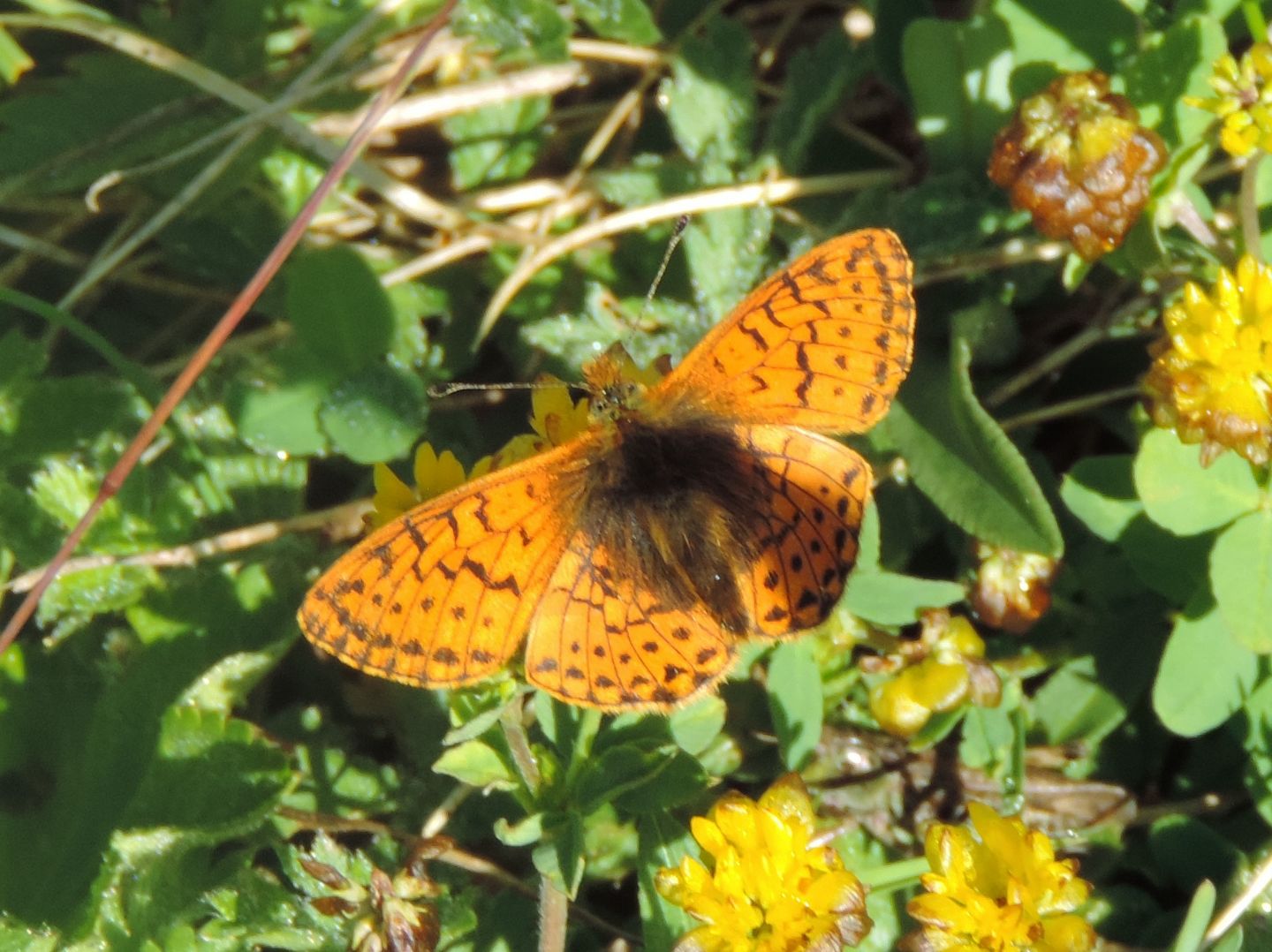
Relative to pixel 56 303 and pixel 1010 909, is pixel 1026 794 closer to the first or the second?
pixel 1010 909

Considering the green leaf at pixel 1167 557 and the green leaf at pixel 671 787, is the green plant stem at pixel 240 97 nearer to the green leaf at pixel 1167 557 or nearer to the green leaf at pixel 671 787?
the green leaf at pixel 671 787

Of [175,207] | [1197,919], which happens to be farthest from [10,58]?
[1197,919]

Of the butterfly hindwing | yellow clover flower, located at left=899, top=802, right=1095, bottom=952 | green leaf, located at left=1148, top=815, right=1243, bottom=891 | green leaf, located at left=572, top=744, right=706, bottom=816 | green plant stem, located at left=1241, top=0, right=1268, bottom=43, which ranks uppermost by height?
green plant stem, located at left=1241, top=0, right=1268, bottom=43

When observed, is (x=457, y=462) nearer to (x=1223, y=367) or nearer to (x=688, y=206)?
(x=688, y=206)

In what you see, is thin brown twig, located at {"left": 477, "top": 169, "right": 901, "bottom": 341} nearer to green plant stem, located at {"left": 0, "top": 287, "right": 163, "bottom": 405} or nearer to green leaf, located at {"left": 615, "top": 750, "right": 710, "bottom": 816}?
green plant stem, located at {"left": 0, "top": 287, "right": 163, "bottom": 405}

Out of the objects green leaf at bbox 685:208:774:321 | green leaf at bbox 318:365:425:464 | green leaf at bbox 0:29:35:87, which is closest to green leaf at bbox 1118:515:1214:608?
green leaf at bbox 685:208:774:321

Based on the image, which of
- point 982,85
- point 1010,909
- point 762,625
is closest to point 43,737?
point 762,625

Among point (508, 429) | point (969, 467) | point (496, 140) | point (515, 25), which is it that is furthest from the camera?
point (496, 140)
